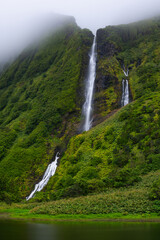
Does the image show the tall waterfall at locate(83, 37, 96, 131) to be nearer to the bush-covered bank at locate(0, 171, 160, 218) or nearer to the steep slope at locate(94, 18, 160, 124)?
the steep slope at locate(94, 18, 160, 124)

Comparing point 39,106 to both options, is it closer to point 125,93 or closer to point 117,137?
point 125,93

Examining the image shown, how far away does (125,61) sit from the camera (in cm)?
8638

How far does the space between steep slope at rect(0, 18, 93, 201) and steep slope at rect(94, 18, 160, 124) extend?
6375 mm

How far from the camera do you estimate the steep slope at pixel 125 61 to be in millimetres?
67500

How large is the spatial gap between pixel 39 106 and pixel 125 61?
33812mm

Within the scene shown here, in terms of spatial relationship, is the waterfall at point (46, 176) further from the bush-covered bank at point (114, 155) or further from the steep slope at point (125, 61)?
the steep slope at point (125, 61)

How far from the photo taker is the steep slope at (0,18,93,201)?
57469 millimetres

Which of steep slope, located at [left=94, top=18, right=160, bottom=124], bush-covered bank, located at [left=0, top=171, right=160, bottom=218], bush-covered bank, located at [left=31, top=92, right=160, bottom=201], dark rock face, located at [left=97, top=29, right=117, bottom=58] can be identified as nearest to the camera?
bush-covered bank, located at [left=0, top=171, right=160, bottom=218]

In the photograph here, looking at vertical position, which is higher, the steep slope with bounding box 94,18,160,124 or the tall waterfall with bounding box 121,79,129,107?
the steep slope with bounding box 94,18,160,124

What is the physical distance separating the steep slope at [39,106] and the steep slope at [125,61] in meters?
6.38

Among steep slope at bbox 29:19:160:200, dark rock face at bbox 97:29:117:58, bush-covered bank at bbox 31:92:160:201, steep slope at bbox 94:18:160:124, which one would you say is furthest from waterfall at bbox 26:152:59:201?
dark rock face at bbox 97:29:117:58

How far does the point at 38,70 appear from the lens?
107 m

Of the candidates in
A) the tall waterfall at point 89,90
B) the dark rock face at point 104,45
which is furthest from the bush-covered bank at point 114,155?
the dark rock face at point 104,45

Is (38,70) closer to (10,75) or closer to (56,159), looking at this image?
(10,75)
